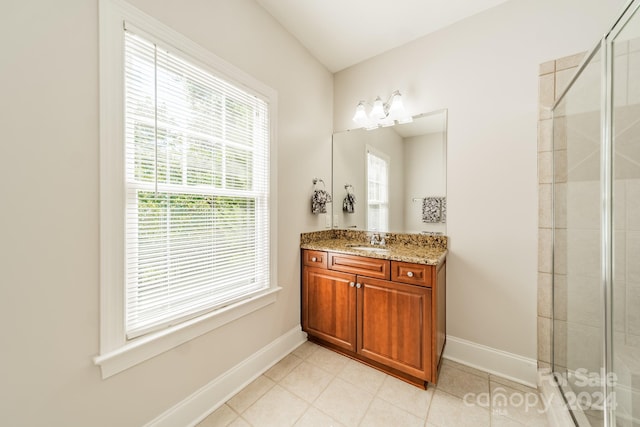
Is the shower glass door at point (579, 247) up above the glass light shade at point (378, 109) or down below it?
below

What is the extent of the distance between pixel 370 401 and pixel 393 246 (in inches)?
45.8

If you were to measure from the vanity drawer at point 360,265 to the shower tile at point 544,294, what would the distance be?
3.42 feet

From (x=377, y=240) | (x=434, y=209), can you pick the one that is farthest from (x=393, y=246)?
(x=434, y=209)

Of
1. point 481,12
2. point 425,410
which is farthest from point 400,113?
point 425,410

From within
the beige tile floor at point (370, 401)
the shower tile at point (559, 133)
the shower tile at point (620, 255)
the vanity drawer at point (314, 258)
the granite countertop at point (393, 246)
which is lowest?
the beige tile floor at point (370, 401)

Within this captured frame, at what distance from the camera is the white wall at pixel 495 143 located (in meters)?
1.62

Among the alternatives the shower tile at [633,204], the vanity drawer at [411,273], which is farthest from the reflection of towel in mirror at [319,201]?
the shower tile at [633,204]

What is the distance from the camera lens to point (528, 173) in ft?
5.48

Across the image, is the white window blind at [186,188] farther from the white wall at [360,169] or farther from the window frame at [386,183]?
the window frame at [386,183]

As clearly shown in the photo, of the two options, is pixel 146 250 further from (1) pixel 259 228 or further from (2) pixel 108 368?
(1) pixel 259 228

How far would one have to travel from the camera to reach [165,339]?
123 cm

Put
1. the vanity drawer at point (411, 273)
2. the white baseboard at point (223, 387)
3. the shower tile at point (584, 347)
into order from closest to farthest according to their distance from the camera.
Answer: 1. the shower tile at point (584, 347)
2. the white baseboard at point (223, 387)
3. the vanity drawer at point (411, 273)

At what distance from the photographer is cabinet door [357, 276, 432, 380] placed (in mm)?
1559

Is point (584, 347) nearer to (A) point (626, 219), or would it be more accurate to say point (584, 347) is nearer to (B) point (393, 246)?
(A) point (626, 219)
